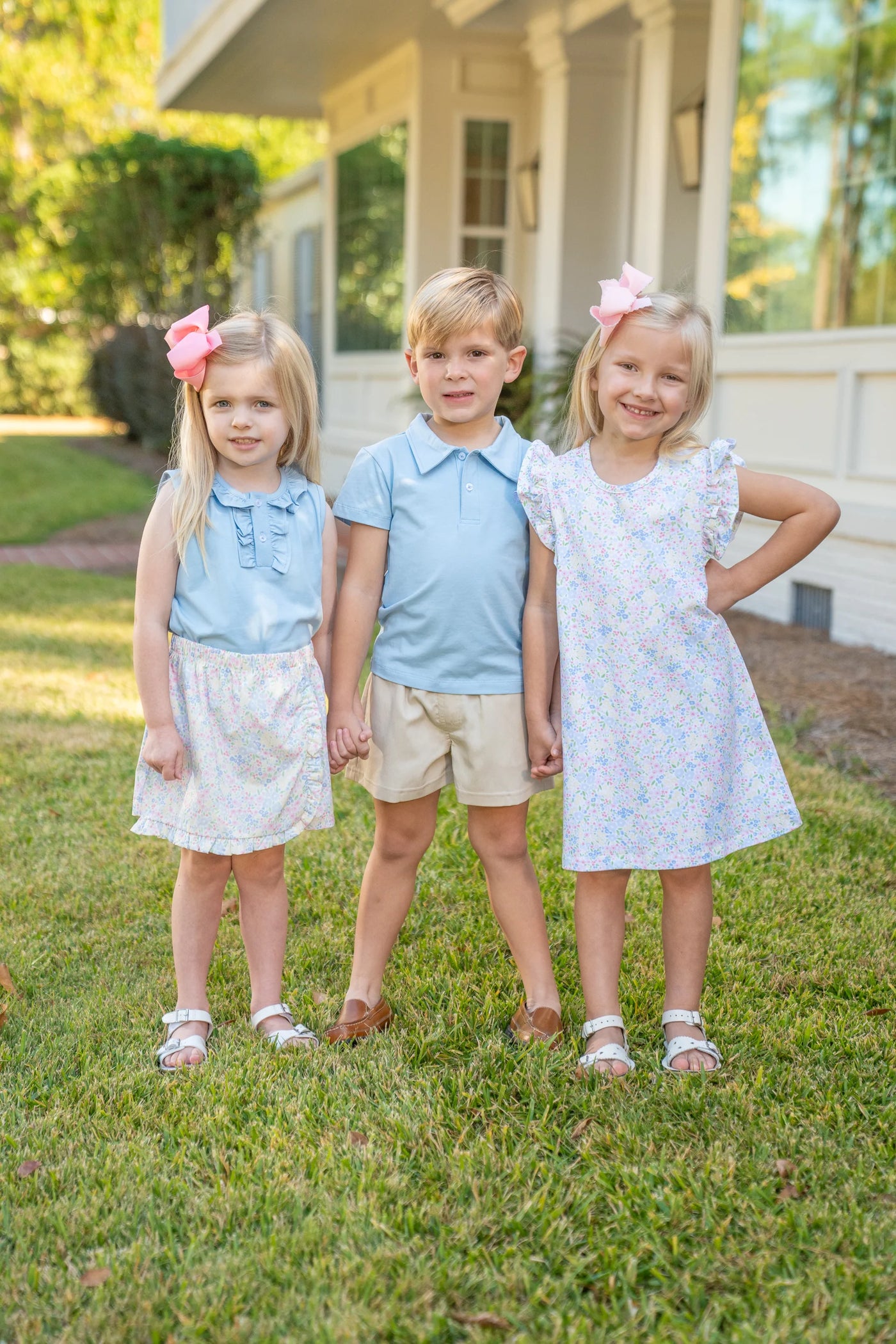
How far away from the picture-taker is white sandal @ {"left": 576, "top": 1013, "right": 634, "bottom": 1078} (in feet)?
7.48

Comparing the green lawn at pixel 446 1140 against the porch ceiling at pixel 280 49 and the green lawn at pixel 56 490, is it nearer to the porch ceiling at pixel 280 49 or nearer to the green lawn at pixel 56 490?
the porch ceiling at pixel 280 49

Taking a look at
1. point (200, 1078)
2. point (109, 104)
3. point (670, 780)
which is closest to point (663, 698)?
point (670, 780)


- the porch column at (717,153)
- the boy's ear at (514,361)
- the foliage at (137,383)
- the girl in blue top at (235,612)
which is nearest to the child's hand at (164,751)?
the girl in blue top at (235,612)

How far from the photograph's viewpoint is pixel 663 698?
224 cm

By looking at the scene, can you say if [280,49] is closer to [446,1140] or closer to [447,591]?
[447,591]

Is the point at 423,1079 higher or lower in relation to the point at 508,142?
lower

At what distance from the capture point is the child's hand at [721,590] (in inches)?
89.0

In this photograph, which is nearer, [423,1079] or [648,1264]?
[648,1264]

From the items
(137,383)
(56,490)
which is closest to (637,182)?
(56,490)

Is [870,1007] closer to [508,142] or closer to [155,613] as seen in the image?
[155,613]

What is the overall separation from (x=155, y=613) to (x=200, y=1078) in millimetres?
857

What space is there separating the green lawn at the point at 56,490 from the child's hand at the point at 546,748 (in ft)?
25.5

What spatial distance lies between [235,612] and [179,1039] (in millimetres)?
830

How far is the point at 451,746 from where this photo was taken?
241cm
